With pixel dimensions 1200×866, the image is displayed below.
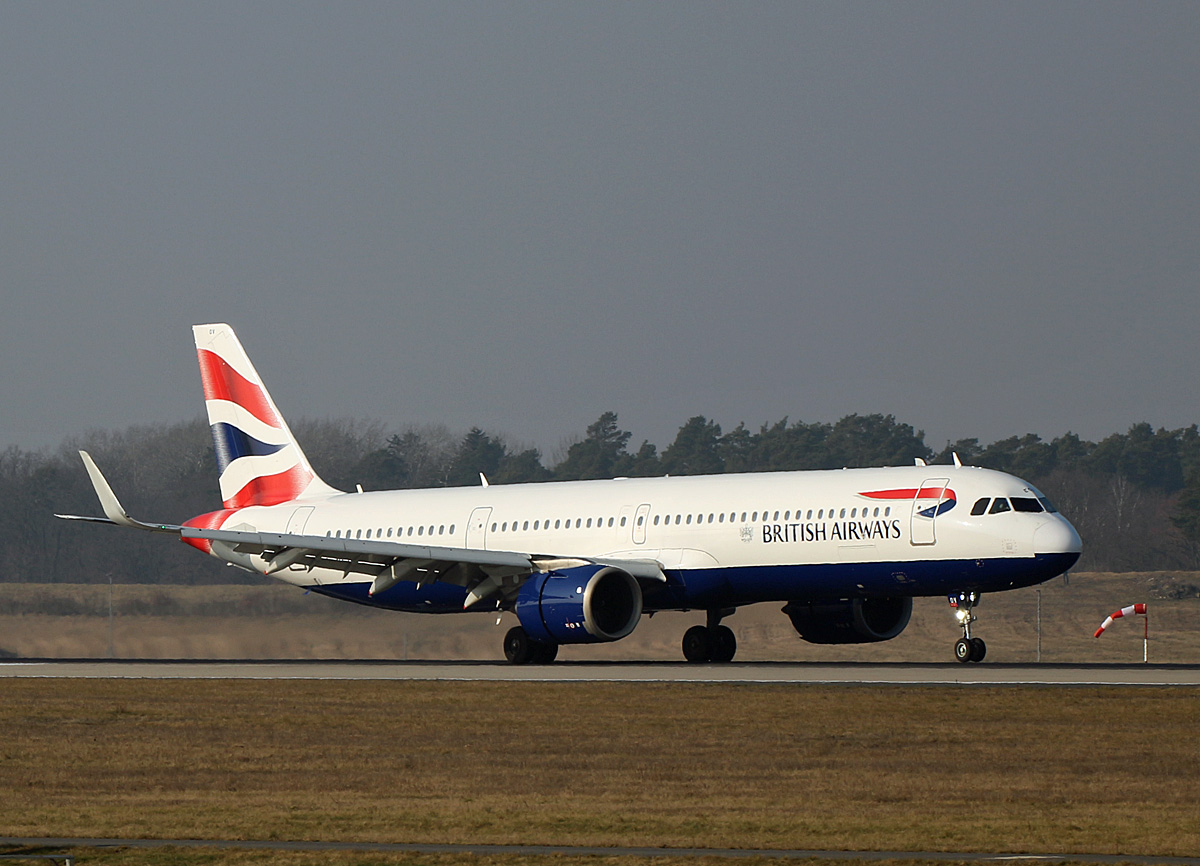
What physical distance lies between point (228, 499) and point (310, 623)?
4837 millimetres

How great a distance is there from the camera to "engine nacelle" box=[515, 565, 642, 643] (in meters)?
36.2

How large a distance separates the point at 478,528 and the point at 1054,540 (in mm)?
13723

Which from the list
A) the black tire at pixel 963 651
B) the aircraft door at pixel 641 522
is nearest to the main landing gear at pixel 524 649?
the aircraft door at pixel 641 522

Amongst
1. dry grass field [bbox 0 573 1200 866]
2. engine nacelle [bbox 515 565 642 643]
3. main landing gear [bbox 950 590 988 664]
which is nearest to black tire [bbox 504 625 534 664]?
engine nacelle [bbox 515 565 642 643]

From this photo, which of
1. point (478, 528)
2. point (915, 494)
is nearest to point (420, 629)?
point (478, 528)

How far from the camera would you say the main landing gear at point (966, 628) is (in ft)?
119

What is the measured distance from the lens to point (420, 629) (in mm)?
48906

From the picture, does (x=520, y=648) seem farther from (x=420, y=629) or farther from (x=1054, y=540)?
(x=1054, y=540)

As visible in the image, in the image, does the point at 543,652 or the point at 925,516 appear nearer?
the point at 925,516

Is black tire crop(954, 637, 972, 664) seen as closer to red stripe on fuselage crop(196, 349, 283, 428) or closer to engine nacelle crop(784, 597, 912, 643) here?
engine nacelle crop(784, 597, 912, 643)

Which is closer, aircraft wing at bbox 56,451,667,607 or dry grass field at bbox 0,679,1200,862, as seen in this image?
dry grass field at bbox 0,679,1200,862

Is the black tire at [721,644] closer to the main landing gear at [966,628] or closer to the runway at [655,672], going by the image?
the runway at [655,672]

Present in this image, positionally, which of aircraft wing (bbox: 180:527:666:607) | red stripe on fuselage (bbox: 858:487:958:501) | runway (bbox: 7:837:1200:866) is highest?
red stripe on fuselage (bbox: 858:487:958:501)

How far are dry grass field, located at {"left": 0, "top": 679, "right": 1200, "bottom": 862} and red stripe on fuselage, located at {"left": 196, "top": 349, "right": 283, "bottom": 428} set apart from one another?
18.0m
